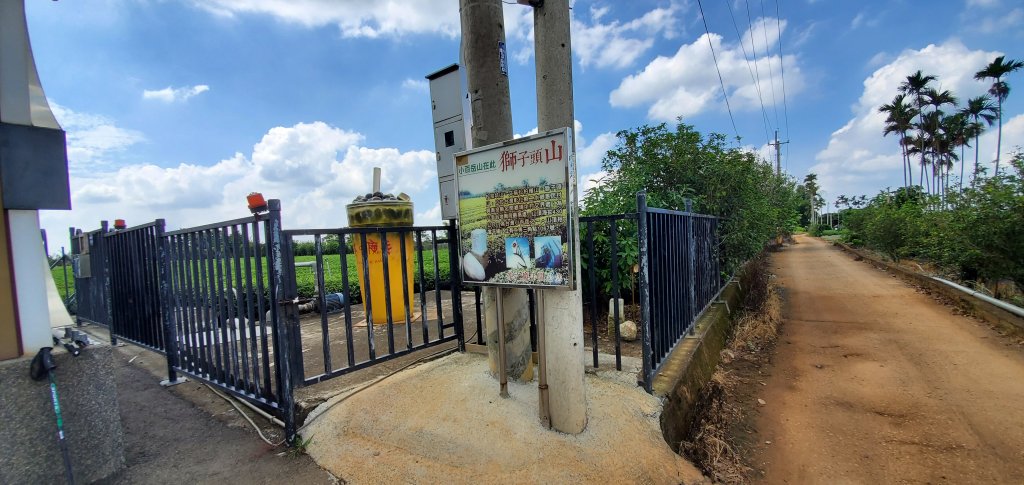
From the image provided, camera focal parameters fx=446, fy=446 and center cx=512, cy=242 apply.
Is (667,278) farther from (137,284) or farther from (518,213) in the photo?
(137,284)

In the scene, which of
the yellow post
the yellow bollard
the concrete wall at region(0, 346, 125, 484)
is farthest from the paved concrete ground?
the yellow post

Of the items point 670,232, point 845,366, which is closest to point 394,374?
point 670,232

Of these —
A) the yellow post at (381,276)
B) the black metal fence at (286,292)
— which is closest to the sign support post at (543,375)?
the black metal fence at (286,292)

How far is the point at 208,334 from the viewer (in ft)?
10.6

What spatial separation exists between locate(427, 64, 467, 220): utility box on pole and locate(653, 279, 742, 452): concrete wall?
2.02 m

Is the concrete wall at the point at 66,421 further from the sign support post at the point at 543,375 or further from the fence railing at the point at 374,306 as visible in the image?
the sign support post at the point at 543,375

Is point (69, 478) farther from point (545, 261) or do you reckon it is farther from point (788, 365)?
point (788, 365)

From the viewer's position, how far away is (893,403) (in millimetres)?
4133

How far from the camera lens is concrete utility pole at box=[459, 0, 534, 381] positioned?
10.4ft

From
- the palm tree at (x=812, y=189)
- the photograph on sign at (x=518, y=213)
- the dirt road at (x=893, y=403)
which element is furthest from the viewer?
the palm tree at (x=812, y=189)

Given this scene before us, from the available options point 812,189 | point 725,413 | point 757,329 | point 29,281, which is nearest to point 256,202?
point 29,281

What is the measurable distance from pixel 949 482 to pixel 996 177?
6.44 m

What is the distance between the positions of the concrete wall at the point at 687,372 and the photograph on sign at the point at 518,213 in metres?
1.37

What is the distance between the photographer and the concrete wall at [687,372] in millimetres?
3125
